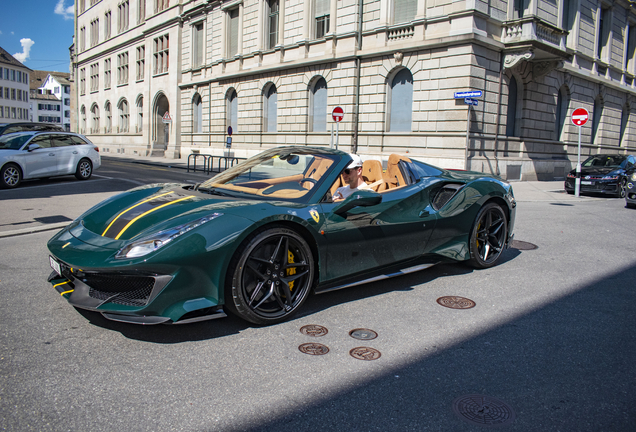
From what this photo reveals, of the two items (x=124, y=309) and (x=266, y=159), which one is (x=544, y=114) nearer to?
(x=266, y=159)

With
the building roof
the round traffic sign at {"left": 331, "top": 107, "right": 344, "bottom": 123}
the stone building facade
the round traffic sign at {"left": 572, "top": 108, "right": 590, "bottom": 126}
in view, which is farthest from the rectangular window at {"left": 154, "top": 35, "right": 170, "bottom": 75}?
the building roof

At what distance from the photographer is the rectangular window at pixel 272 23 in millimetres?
28078

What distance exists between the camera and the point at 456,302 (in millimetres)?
4273

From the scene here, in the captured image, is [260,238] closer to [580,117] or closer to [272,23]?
[580,117]

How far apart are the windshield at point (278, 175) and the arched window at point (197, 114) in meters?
32.0

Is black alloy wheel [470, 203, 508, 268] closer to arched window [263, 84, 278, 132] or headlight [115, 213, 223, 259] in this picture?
headlight [115, 213, 223, 259]

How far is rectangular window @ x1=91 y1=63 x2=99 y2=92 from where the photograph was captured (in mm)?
51719

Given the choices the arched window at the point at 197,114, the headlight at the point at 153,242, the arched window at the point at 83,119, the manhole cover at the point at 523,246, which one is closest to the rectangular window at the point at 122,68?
the arched window at the point at 83,119

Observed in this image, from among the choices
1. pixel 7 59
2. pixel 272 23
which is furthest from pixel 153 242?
pixel 7 59

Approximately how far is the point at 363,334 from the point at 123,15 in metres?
51.0

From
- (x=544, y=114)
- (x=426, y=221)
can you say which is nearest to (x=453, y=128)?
(x=544, y=114)

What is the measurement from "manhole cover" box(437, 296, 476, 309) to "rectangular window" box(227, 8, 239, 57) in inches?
1177

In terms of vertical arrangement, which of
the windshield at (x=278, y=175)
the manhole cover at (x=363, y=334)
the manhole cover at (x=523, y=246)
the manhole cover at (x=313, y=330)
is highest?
the windshield at (x=278, y=175)

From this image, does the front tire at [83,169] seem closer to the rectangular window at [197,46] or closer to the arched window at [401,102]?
the arched window at [401,102]
